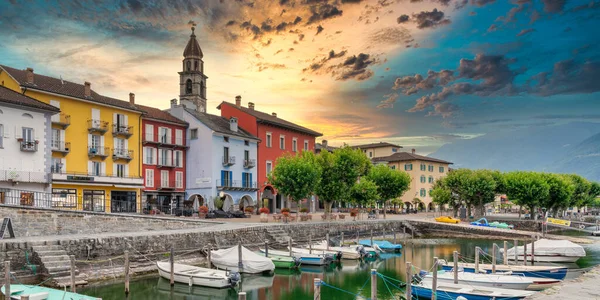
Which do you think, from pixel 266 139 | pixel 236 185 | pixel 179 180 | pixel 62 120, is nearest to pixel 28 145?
pixel 62 120

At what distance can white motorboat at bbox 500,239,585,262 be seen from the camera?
35.6 meters

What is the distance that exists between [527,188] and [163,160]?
50138 millimetres

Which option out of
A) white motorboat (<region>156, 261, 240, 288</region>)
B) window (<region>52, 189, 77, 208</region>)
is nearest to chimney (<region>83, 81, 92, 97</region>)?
window (<region>52, 189, 77, 208</region>)

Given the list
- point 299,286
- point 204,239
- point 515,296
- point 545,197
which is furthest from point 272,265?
point 545,197

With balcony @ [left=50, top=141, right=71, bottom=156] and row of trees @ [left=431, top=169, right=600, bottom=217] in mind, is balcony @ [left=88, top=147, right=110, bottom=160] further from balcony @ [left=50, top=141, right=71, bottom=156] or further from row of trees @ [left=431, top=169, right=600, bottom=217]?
row of trees @ [left=431, top=169, right=600, bottom=217]

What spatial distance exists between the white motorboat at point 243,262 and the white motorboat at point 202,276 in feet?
9.72

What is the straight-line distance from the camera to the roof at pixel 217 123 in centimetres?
6011

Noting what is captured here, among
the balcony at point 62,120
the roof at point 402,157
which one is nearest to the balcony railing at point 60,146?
the balcony at point 62,120

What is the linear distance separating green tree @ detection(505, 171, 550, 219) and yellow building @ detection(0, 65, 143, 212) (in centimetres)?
5176

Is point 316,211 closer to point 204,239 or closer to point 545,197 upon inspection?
point 545,197

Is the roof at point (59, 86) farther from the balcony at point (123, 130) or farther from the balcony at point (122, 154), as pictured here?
the balcony at point (122, 154)

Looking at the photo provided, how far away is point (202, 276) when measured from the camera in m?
25.7

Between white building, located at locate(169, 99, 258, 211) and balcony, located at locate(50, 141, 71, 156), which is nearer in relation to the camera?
balcony, located at locate(50, 141, 71, 156)

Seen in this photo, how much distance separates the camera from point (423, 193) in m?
97.1
